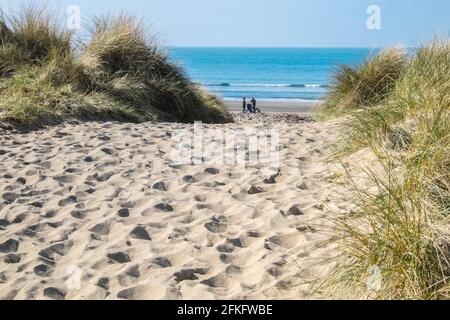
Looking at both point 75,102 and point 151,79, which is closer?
point 75,102

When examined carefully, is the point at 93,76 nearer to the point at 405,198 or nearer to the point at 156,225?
the point at 156,225

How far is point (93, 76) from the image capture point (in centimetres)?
1030

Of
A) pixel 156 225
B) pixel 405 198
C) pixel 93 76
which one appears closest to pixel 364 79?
pixel 93 76

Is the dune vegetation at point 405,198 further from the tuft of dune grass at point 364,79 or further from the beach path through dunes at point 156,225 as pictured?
the tuft of dune grass at point 364,79

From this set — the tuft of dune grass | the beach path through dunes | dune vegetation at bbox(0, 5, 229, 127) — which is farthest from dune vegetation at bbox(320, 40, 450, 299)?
dune vegetation at bbox(0, 5, 229, 127)

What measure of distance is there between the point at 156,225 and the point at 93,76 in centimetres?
651

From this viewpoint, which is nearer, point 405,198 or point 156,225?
point 405,198

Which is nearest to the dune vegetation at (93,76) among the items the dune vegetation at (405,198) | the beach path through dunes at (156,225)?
the beach path through dunes at (156,225)

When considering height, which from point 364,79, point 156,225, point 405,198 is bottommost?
point 156,225
